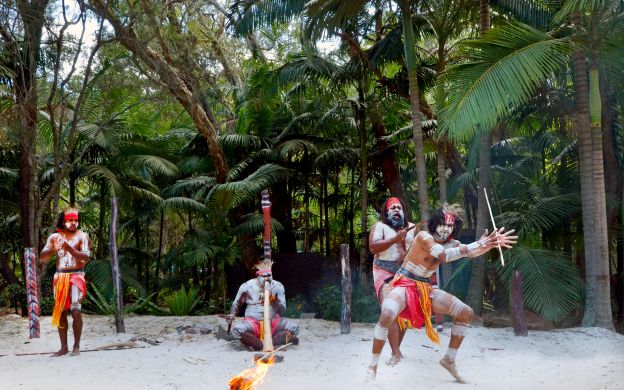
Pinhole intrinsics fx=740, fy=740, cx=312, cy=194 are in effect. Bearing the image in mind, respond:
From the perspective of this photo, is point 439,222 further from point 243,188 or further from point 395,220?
point 243,188

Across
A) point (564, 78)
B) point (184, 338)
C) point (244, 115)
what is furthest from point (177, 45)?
point (564, 78)

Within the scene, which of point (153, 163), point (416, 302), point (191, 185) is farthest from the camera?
point (191, 185)

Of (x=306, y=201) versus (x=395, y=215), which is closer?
(x=395, y=215)

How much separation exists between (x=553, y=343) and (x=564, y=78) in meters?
4.84

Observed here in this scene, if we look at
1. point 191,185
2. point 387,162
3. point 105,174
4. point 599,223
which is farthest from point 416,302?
point 191,185

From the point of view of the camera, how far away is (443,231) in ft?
20.5

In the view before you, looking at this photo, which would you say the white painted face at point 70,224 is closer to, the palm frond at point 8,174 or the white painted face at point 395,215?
the white painted face at point 395,215

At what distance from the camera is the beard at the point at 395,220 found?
7.00 metres

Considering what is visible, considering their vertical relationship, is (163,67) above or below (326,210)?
above

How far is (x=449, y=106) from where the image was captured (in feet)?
27.7

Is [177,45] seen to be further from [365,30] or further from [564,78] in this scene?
[564,78]

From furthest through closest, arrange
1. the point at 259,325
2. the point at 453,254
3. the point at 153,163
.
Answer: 1. the point at 153,163
2. the point at 259,325
3. the point at 453,254

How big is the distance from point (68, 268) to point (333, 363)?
122 inches

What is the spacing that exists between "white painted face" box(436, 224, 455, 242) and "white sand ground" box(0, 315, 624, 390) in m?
1.22
